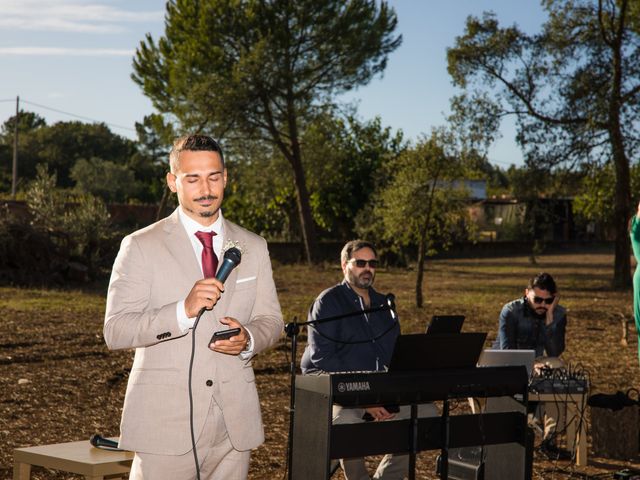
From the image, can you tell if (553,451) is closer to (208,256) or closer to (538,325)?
(538,325)

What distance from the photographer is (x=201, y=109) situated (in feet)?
110

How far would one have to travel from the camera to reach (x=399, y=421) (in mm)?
4980

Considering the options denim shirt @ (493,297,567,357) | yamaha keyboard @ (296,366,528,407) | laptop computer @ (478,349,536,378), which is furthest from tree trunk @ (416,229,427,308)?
yamaha keyboard @ (296,366,528,407)

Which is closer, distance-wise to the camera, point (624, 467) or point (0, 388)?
point (624, 467)

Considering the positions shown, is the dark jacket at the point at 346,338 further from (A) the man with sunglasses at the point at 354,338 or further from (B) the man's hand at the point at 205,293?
(B) the man's hand at the point at 205,293

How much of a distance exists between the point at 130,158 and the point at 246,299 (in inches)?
3359

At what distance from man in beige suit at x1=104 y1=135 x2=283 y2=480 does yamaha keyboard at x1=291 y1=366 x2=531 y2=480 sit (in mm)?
998

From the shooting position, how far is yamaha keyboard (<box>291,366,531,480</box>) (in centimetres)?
450

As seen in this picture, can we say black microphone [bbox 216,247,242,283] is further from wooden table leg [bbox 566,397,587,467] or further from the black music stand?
wooden table leg [bbox 566,397,587,467]

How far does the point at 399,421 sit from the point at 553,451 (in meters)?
3.36

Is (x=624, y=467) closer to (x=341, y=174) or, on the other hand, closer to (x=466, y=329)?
(x=466, y=329)

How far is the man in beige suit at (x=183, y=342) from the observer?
336cm

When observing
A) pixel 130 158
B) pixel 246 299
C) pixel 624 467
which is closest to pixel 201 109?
pixel 624 467

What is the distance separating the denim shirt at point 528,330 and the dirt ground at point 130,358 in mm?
1011
